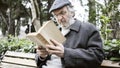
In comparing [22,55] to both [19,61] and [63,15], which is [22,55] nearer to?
[19,61]

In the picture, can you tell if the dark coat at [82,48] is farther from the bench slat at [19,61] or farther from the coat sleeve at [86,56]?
the bench slat at [19,61]

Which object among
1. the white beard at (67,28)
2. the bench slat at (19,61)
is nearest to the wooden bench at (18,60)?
the bench slat at (19,61)

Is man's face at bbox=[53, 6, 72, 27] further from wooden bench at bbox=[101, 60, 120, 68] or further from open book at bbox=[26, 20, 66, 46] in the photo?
wooden bench at bbox=[101, 60, 120, 68]

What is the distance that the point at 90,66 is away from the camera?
2.91 metres

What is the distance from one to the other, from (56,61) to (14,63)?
193 centimetres

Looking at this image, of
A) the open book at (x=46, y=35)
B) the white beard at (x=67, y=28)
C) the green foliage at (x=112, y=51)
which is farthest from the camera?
the green foliage at (x=112, y=51)

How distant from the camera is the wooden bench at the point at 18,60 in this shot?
445cm

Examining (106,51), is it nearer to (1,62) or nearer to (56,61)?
(56,61)

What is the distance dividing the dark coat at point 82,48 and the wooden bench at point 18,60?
139 centimetres

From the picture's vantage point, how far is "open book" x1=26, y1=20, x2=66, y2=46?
2.61 metres

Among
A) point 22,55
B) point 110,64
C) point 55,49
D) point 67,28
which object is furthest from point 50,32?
point 22,55

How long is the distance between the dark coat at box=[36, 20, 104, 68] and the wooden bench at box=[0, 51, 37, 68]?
4.58ft

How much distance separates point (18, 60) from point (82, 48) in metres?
2.02

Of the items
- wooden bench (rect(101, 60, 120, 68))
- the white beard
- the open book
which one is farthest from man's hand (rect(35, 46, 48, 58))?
wooden bench (rect(101, 60, 120, 68))
